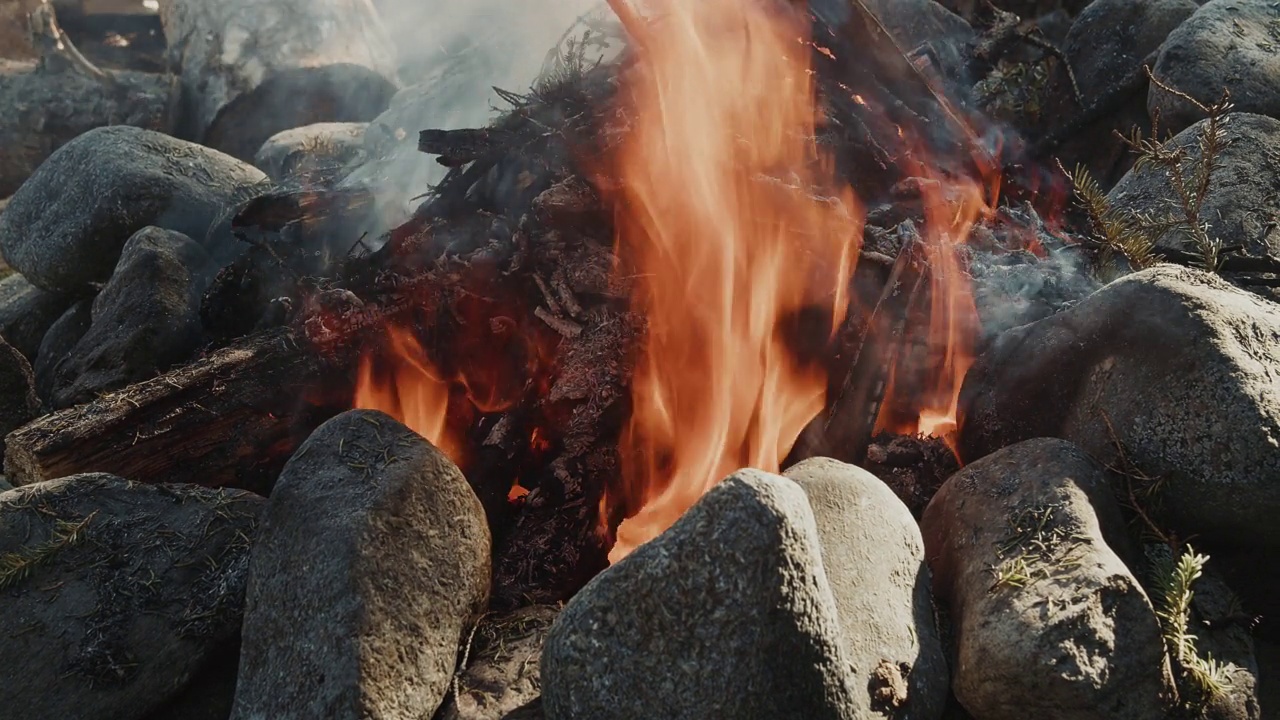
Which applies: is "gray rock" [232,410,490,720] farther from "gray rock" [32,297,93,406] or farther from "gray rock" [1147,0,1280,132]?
"gray rock" [1147,0,1280,132]

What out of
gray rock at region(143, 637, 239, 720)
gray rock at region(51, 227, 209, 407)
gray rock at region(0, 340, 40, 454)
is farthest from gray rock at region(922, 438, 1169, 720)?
gray rock at region(0, 340, 40, 454)

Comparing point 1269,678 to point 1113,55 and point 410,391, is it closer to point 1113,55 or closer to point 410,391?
point 410,391

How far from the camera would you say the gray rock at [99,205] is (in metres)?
6.54

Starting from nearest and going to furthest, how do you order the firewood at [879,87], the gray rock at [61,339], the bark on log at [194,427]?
the bark on log at [194,427]
the firewood at [879,87]
the gray rock at [61,339]

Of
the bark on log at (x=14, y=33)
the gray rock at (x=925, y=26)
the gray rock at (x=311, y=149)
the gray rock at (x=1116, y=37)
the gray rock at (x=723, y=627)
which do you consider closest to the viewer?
the gray rock at (x=723, y=627)

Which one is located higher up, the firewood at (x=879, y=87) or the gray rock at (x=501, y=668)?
the firewood at (x=879, y=87)

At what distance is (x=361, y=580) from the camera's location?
3.11 metres

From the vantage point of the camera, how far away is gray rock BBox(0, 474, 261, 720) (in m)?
3.26

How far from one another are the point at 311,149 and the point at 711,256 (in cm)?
536

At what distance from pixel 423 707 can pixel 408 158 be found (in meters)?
4.40

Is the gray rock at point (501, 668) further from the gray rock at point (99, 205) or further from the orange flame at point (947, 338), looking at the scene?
the gray rock at point (99, 205)

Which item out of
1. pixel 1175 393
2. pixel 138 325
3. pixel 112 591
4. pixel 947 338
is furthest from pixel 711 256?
pixel 138 325

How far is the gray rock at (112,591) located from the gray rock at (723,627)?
5.64ft

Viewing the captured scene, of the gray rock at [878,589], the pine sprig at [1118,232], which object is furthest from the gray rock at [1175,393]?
the gray rock at [878,589]
